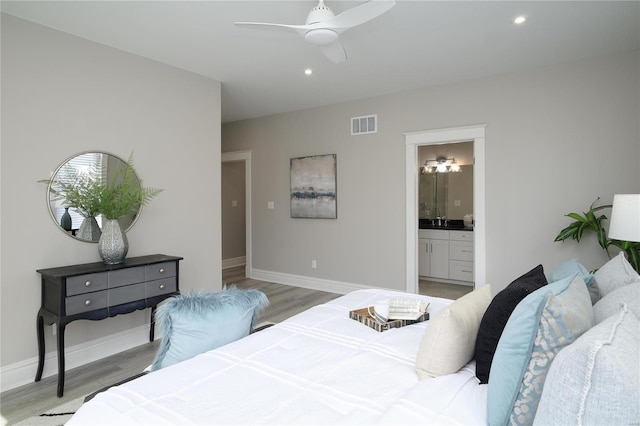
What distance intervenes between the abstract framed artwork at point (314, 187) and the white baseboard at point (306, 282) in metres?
0.95

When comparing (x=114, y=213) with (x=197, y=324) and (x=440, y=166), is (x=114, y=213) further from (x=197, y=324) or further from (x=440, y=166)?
(x=440, y=166)

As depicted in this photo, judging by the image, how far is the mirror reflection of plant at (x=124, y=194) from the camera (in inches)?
118

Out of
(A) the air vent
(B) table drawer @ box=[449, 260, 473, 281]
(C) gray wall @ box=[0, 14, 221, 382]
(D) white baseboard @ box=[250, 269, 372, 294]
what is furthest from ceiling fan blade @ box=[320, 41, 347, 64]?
(B) table drawer @ box=[449, 260, 473, 281]

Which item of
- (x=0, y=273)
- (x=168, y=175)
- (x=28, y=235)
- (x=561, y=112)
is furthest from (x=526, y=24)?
(x=0, y=273)

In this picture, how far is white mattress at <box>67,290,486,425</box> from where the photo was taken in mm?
1141

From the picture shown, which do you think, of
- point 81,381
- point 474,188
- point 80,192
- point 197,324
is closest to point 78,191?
point 80,192

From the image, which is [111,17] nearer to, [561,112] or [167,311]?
[167,311]

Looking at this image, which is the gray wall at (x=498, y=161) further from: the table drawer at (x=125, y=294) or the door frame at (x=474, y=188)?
the table drawer at (x=125, y=294)

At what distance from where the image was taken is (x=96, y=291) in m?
2.74

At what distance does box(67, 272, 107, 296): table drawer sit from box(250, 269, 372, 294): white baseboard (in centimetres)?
321

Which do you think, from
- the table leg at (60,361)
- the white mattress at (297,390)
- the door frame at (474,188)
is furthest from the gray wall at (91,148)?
the door frame at (474,188)

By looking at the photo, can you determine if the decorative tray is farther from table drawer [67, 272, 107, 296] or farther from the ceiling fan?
table drawer [67, 272, 107, 296]

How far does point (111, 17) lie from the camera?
9.12ft

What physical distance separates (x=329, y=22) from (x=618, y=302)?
2016 millimetres
